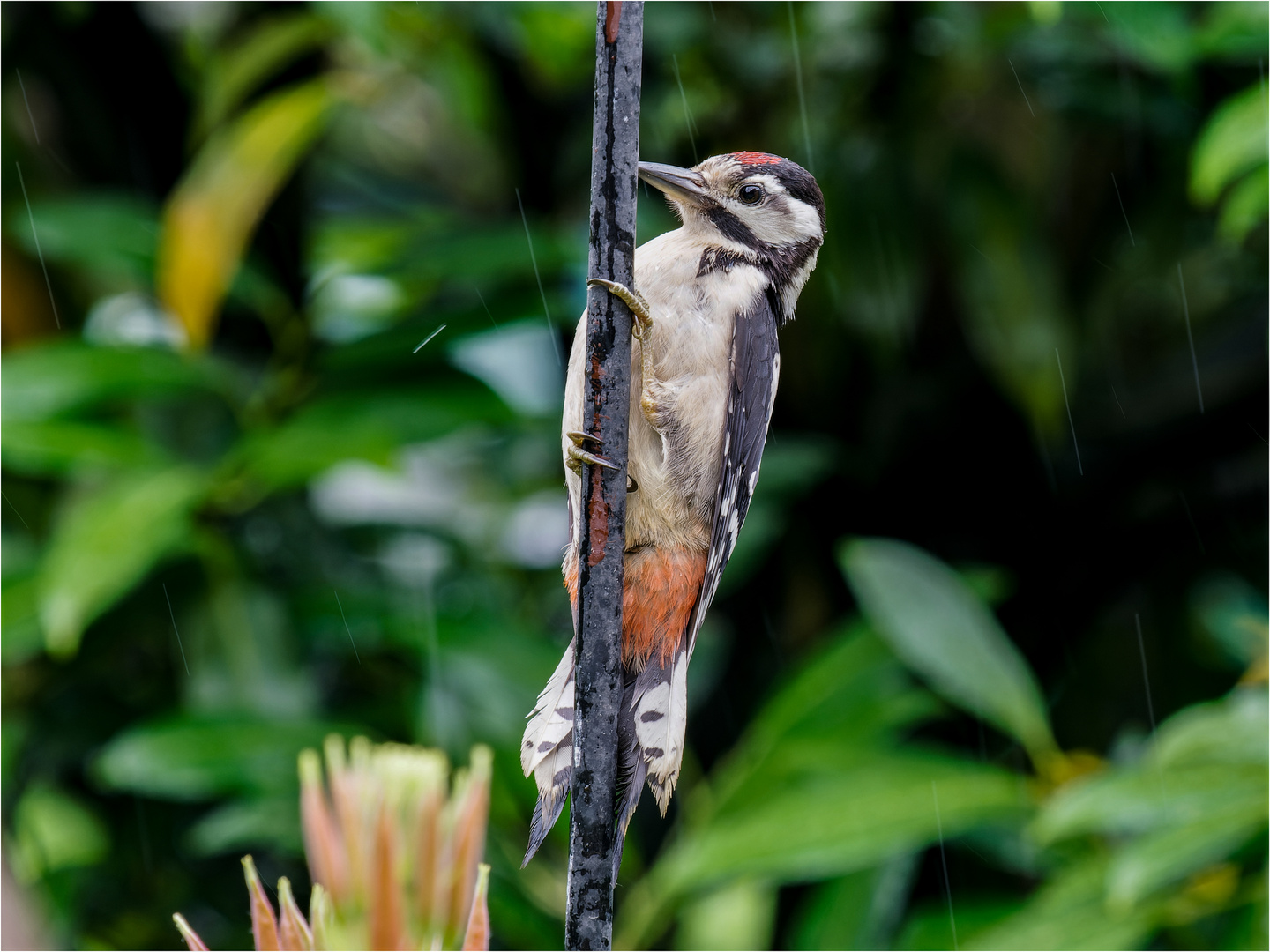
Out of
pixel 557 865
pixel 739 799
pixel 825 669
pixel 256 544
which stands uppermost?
pixel 256 544

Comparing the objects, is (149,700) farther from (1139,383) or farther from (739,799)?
(1139,383)

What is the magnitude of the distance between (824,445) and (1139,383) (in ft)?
3.23

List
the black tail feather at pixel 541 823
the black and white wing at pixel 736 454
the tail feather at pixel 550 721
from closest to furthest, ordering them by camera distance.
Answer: the black tail feather at pixel 541 823 < the tail feather at pixel 550 721 < the black and white wing at pixel 736 454

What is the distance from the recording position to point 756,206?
1447 millimetres

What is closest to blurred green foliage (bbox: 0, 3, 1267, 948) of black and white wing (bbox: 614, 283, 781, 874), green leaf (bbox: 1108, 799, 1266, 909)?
green leaf (bbox: 1108, 799, 1266, 909)

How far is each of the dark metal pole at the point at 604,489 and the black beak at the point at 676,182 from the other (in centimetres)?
59

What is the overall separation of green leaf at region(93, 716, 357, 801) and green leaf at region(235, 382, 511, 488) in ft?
1.62

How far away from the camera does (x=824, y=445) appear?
2.84 m

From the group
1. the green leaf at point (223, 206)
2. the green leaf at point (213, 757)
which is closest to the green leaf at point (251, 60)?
the green leaf at point (223, 206)

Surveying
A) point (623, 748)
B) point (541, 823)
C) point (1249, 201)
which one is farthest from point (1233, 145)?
point (541, 823)

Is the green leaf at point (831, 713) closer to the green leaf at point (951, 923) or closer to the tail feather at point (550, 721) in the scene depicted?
the green leaf at point (951, 923)

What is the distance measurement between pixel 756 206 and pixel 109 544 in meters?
1.35

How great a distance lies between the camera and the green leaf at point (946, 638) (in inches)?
87.4

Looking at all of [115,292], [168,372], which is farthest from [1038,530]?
[115,292]
